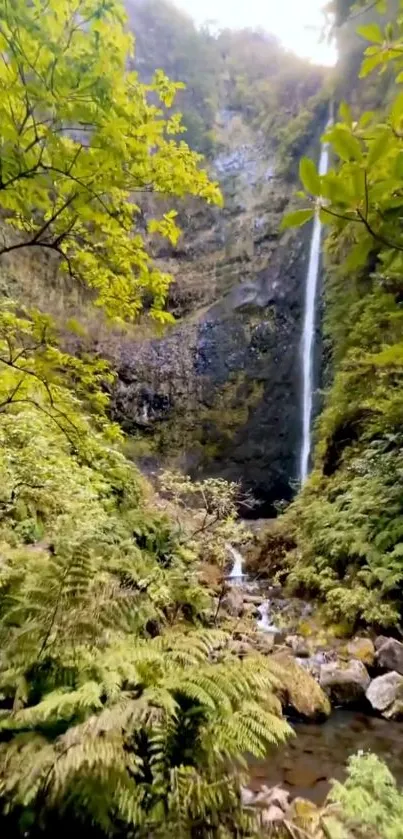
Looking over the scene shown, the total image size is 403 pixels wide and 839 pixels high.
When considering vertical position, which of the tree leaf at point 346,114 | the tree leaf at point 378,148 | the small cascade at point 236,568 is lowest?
the small cascade at point 236,568

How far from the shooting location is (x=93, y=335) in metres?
13.5

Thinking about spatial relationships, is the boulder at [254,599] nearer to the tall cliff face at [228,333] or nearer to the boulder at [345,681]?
the boulder at [345,681]

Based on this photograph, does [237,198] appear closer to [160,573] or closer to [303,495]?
[303,495]

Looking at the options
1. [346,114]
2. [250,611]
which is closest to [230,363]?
[250,611]

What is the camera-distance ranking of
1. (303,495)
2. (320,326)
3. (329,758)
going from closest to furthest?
1. (329,758)
2. (303,495)
3. (320,326)

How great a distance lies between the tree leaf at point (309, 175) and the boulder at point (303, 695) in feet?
12.3

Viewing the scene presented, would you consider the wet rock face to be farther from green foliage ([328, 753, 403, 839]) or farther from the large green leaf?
the large green leaf

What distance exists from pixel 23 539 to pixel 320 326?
33.9 ft

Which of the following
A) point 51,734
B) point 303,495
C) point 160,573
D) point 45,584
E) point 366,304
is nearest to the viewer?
point 51,734

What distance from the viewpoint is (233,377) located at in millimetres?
14078

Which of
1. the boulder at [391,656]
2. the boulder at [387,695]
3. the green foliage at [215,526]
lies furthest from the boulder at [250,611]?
the boulder at [387,695]

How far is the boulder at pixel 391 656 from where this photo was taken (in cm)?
447

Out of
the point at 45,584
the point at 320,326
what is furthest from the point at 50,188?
the point at 320,326

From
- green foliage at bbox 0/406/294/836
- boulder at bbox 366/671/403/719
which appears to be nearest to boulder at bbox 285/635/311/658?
boulder at bbox 366/671/403/719
